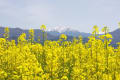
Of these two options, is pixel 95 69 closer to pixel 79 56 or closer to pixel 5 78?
pixel 79 56

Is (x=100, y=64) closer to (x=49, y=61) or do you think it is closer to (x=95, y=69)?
(x=95, y=69)

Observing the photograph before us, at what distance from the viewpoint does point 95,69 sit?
1098 cm

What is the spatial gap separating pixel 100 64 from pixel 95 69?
2.09ft

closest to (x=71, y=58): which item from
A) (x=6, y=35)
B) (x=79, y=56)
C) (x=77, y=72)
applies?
(x=79, y=56)

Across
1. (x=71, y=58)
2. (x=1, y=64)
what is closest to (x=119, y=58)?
(x=71, y=58)

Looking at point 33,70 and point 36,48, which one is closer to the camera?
point 33,70

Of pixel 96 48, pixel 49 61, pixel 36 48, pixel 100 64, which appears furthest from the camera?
pixel 36 48

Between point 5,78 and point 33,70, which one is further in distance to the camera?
point 5,78

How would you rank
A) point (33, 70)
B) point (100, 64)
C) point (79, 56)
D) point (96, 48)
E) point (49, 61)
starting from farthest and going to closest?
point (79, 56) < point (96, 48) < point (100, 64) < point (49, 61) < point (33, 70)

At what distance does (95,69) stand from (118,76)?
173 centimetres

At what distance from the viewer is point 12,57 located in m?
12.0

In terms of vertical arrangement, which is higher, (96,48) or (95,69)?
(96,48)

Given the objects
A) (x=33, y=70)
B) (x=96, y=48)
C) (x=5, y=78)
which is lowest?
(x=5, y=78)

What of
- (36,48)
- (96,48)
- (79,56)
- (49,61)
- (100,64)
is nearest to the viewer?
(49,61)
